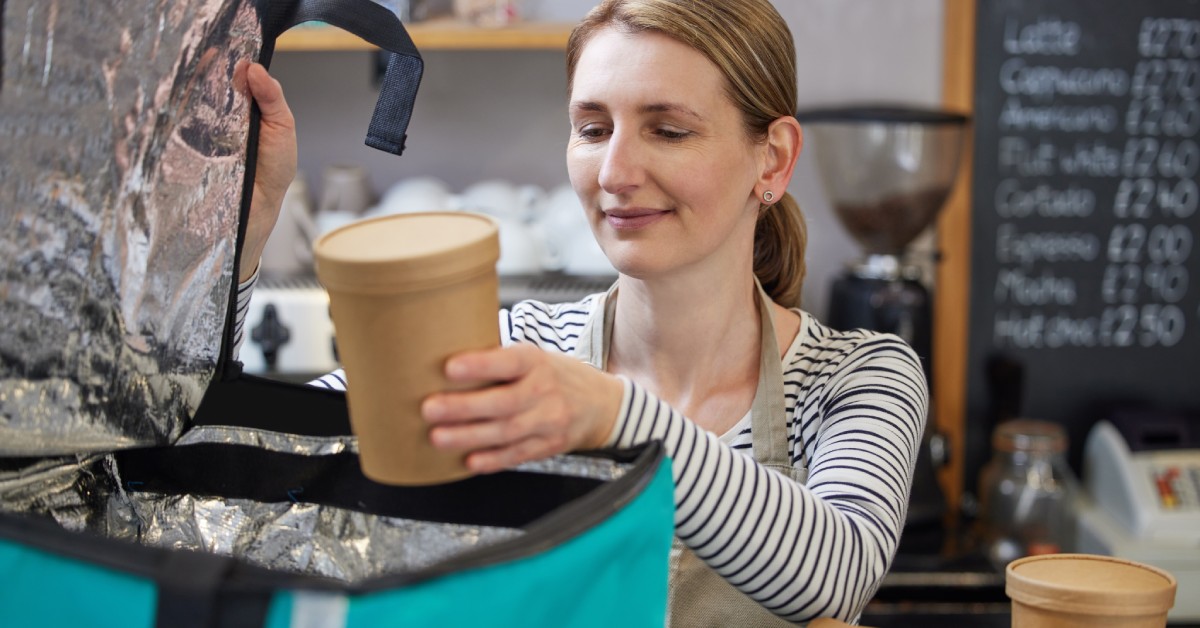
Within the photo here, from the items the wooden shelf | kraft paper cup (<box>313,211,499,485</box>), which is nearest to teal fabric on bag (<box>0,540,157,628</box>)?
kraft paper cup (<box>313,211,499,485</box>)

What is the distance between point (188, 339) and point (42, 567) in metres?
0.29

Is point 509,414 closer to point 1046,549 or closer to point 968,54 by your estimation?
point 1046,549

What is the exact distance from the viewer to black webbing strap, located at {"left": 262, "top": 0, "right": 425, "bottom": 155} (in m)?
0.87

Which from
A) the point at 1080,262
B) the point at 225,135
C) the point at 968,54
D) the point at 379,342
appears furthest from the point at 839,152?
the point at 379,342

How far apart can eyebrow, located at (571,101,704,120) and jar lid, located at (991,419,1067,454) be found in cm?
168

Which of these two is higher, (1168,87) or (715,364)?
(1168,87)

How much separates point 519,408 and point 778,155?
669mm

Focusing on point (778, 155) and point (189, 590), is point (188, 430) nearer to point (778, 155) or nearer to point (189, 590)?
point (189, 590)

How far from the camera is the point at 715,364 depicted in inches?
53.3

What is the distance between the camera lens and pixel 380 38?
882mm

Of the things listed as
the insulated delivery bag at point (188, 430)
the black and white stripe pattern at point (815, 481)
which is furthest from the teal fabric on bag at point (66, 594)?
the black and white stripe pattern at point (815, 481)

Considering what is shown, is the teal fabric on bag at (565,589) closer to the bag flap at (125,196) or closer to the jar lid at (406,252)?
the jar lid at (406,252)

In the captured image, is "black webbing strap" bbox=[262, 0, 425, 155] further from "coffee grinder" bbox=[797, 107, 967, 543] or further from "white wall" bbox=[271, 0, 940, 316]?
"white wall" bbox=[271, 0, 940, 316]

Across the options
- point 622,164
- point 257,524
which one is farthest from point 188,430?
point 622,164
